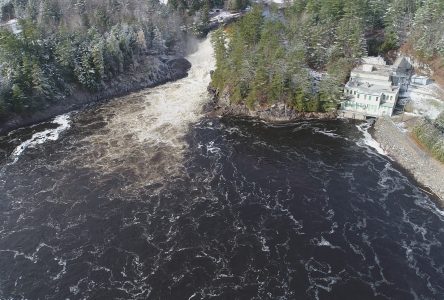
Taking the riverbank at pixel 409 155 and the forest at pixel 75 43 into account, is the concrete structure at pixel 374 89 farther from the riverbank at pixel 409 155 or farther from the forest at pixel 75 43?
the forest at pixel 75 43

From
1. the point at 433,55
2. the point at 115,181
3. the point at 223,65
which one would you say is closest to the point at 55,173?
the point at 115,181

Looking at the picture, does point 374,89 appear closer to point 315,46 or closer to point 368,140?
point 368,140

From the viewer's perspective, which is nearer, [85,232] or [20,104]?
[85,232]

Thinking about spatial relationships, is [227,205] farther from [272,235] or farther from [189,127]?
[189,127]

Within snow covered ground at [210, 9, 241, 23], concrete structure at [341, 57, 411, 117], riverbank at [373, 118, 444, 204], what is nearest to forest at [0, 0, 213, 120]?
snow covered ground at [210, 9, 241, 23]

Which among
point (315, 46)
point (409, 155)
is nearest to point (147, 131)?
point (315, 46)

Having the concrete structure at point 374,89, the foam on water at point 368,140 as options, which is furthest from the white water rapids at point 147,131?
the foam on water at point 368,140
